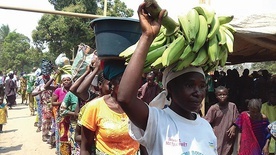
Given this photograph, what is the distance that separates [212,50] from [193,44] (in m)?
0.10

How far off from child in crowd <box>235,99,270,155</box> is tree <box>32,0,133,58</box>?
661 inches

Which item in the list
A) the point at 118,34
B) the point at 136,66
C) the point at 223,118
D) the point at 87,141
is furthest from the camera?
the point at 223,118

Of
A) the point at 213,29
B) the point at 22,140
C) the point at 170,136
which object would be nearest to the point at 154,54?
the point at 213,29

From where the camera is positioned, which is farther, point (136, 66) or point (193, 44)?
point (193, 44)

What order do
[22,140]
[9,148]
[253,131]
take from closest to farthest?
[253,131], [9,148], [22,140]

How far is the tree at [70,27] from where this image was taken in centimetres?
2102

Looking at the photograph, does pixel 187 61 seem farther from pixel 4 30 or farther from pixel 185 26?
pixel 4 30

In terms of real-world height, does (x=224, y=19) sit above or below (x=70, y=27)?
above

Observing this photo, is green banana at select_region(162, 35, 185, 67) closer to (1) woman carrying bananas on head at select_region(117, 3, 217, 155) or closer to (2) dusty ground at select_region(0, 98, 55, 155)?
(1) woman carrying bananas on head at select_region(117, 3, 217, 155)

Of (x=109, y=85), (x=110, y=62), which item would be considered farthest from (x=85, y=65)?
(x=110, y=62)

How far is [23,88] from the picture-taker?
15828 mm

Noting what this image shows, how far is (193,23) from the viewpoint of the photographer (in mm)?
1471

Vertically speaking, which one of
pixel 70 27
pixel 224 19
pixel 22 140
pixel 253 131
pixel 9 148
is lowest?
pixel 22 140

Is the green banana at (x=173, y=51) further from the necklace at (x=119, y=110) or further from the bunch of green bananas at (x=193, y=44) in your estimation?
the necklace at (x=119, y=110)
